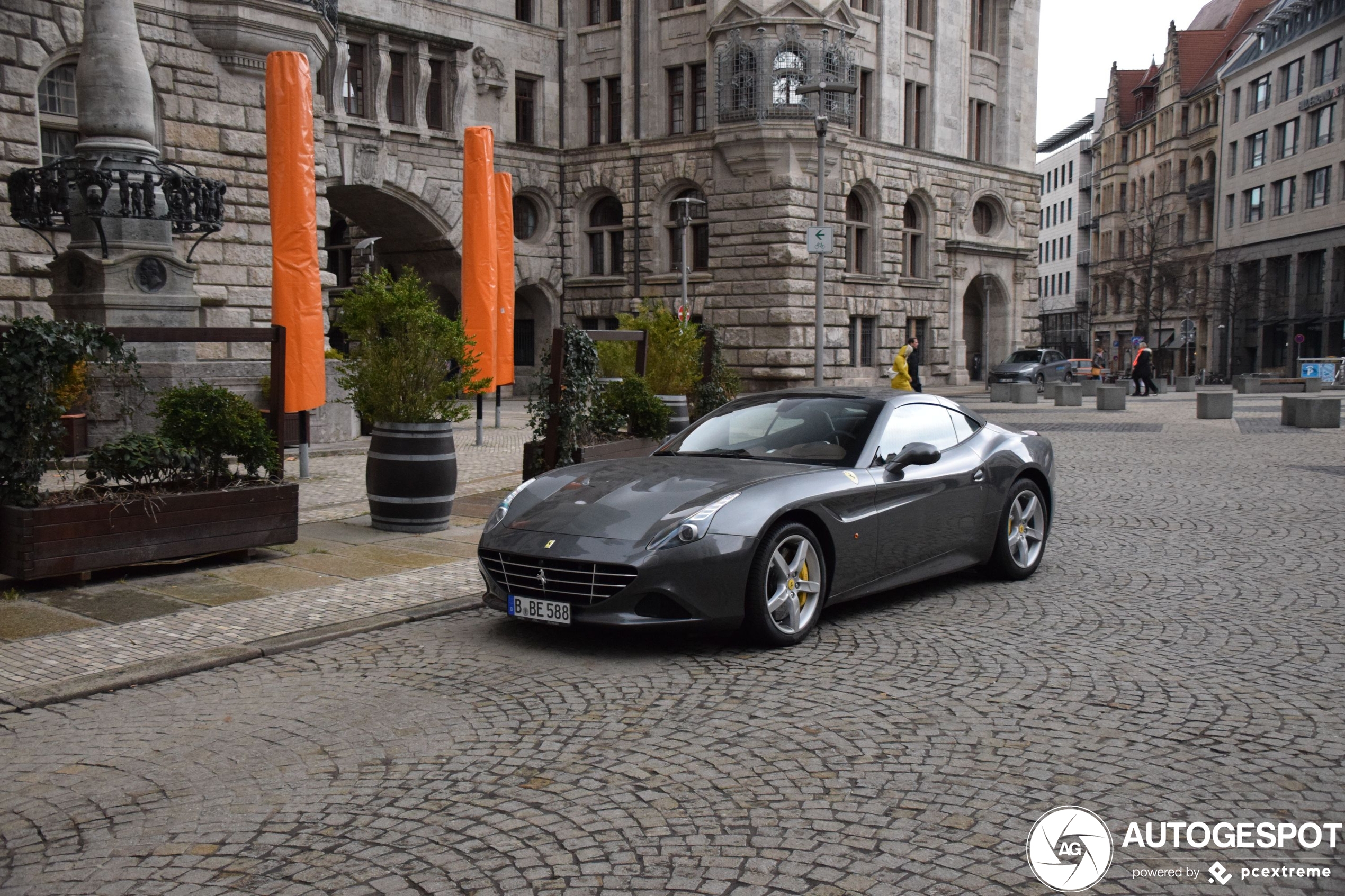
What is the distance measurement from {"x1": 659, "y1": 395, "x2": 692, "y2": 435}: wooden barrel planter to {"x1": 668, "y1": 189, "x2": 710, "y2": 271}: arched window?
20.3 metres

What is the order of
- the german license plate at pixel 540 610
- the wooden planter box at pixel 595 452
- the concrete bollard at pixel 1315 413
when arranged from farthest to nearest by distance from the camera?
the concrete bollard at pixel 1315 413, the wooden planter box at pixel 595 452, the german license plate at pixel 540 610

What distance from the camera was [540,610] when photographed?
243 inches

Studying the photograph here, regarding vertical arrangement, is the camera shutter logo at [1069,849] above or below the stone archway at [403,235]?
below

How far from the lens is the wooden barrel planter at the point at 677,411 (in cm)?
1570

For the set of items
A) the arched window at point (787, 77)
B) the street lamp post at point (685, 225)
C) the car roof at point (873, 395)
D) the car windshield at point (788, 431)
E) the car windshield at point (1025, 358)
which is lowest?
the car windshield at point (788, 431)

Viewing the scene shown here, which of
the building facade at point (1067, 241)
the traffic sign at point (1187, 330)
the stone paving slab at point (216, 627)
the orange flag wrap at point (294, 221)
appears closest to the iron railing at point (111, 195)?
the orange flag wrap at point (294, 221)

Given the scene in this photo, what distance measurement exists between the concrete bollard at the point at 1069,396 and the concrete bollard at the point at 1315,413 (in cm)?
848

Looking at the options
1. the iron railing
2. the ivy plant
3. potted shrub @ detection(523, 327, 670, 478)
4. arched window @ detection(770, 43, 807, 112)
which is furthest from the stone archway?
the ivy plant

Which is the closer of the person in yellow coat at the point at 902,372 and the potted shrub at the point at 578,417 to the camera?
the potted shrub at the point at 578,417

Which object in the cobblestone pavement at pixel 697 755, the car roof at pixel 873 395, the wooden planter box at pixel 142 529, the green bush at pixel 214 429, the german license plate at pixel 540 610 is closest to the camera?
the cobblestone pavement at pixel 697 755

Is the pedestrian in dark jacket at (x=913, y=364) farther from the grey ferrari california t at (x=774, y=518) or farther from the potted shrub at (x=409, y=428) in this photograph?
the grey ferrari california t at (x=774, y=518)

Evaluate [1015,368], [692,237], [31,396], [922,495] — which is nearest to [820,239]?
[692,237]

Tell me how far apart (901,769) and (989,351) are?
42207mm

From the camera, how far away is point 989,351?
4488cm
